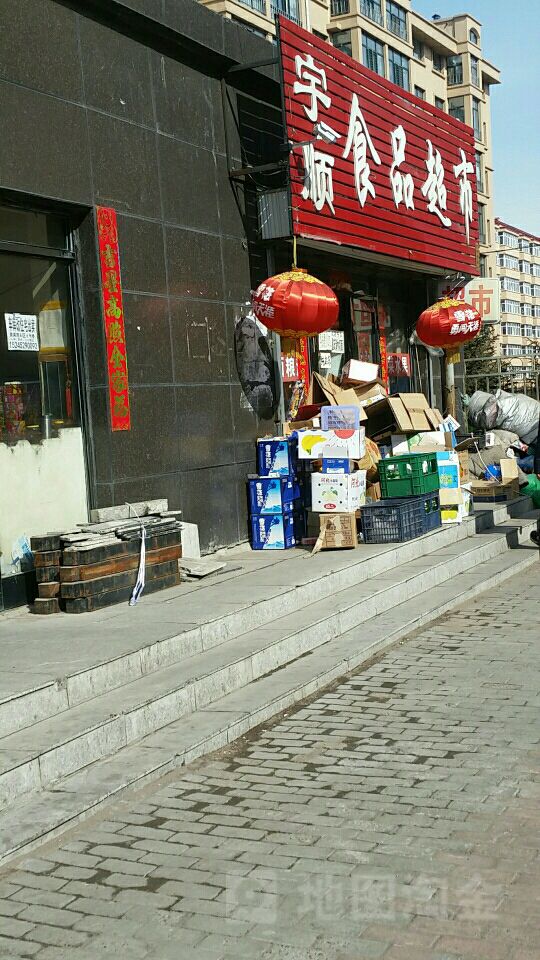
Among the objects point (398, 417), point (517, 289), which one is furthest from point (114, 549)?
point (517, 289)

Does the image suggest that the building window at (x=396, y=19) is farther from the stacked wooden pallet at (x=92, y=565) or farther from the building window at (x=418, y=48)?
the stacked wooden pallet at (x=92, y=565)

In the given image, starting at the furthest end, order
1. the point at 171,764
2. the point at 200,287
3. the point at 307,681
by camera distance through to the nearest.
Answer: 1. the point at 200,287
2. the point at 307,681
3. the point at 171,764

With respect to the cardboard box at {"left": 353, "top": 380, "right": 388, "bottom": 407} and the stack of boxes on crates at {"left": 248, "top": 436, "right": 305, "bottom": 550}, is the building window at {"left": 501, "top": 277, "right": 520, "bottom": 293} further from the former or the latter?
the stack of boxes on crates at {"left": 248, "top": 436, "right": 305, "bottom": 550}

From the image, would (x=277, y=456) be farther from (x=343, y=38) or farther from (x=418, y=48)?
(x=418, y=48)

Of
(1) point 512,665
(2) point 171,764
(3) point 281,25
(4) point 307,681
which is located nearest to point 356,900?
(2) point 171,764

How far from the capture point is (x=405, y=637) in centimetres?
905

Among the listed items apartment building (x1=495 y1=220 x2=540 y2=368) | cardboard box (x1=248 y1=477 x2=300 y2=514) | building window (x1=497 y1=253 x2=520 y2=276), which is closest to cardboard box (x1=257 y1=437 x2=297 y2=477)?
cardboard box (x1=248 y1=477 x2=300 y2=514)

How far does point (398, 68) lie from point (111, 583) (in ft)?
184

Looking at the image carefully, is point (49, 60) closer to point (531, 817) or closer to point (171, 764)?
point (171, 764)

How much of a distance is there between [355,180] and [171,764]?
10.4 meters

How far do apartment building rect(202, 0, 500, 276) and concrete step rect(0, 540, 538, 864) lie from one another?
4068 cm

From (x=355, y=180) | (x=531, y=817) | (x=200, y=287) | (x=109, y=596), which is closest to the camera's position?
(x=531, y=817)

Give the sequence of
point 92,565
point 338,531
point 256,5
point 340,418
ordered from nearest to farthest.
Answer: point 92,565 → point 338,531 → point 340,418 → point 256,5

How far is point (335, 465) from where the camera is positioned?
11.7 m
